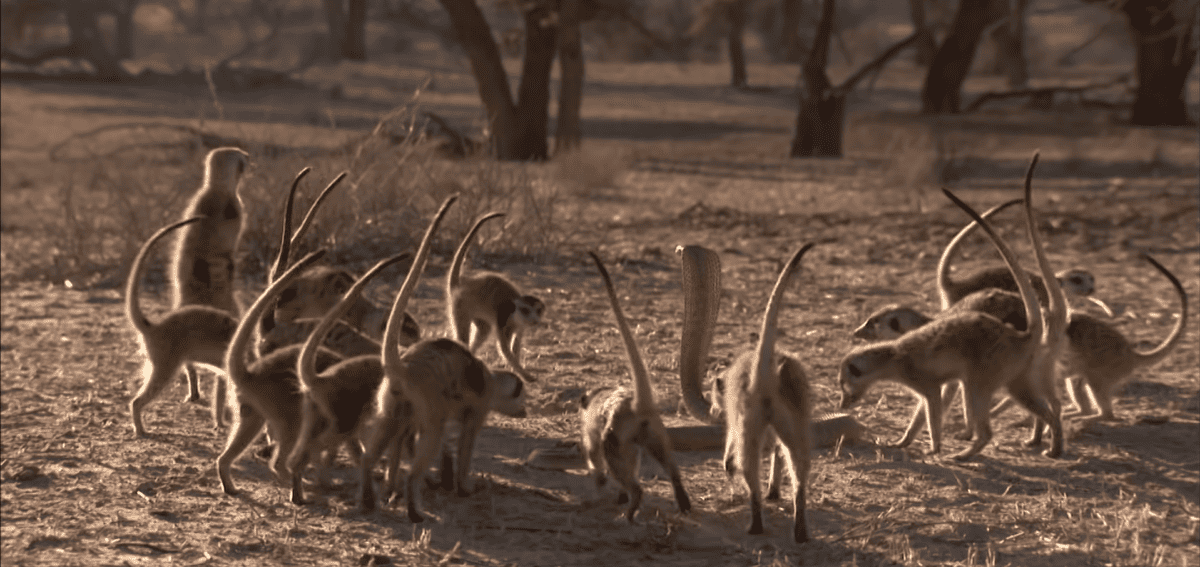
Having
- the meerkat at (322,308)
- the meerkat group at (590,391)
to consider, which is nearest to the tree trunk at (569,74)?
the meerkat at (322,308)

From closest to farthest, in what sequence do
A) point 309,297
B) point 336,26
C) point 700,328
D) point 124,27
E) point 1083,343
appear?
point 700,328
point 1083,343
point 309,297
point 336,26
point 124,27

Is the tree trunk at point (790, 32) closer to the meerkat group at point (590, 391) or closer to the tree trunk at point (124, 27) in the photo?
the tree trunk at point (124, 27)

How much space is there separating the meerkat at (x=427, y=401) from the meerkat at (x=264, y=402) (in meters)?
0.33

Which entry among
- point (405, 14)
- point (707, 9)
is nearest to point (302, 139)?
point (405, 14)

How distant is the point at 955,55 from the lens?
20062 millimetres

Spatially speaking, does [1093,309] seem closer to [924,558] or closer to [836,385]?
[836,385]

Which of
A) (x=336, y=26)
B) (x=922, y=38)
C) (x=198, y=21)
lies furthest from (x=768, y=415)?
(x=198, y=21)

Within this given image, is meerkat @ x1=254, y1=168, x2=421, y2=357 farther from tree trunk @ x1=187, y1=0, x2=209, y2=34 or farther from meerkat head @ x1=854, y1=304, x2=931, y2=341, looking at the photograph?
tree trunk @ x1=187, y1=0, x2=209, y2=34

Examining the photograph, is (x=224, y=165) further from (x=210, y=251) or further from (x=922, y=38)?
(x=922, y=38)

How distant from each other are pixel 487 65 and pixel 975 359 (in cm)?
1255

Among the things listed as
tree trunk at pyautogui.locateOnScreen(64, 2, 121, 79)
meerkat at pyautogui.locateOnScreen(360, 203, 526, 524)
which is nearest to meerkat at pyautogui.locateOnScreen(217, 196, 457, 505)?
meerkat at pyautogui.locateOnScreen(360, 203, 526, 524)

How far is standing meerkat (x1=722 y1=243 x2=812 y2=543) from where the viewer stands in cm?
436

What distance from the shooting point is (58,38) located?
4822 centimetres

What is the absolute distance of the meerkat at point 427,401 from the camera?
452cm
